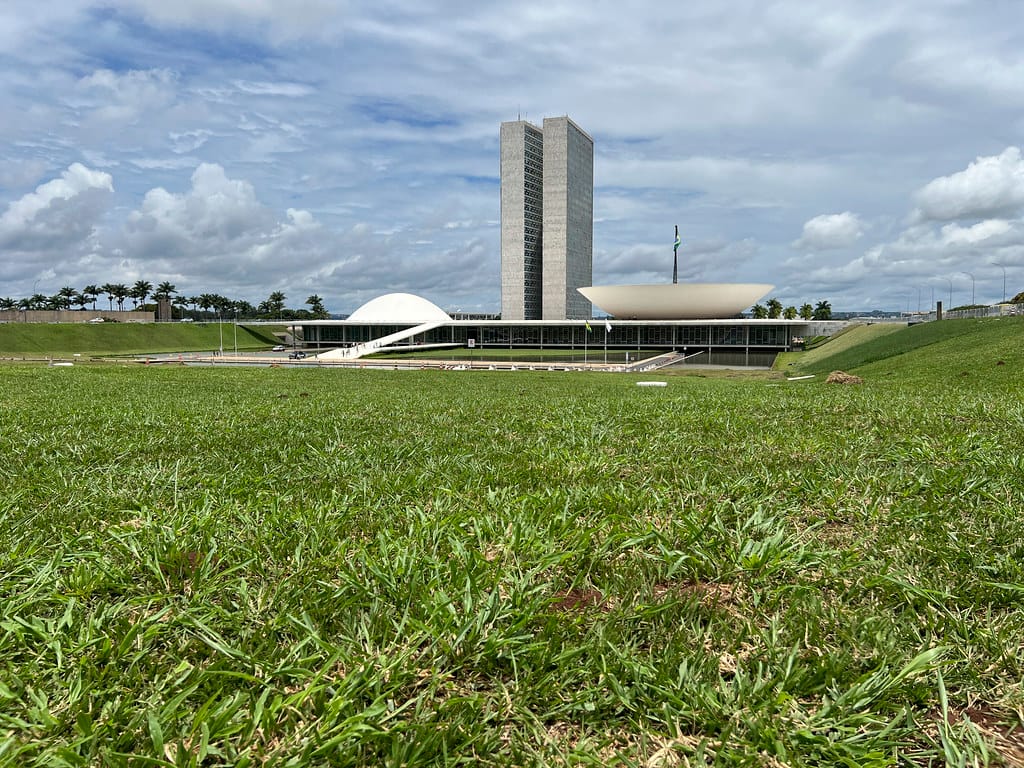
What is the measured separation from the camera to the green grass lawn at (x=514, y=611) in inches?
67.4

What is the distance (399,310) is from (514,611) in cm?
A: 9636

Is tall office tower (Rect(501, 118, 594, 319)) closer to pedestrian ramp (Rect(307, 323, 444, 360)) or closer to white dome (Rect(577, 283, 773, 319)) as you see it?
white dome (Rect(577, 283, 773, 319))

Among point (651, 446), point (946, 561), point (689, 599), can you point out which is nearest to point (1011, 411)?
point (651, 446)

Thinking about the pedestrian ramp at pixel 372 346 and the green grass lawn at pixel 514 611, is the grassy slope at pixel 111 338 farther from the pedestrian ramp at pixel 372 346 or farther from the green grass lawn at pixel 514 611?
the green grass lawn at pixel 514 611

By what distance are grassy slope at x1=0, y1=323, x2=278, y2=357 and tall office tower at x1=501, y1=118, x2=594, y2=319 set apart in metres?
44.4

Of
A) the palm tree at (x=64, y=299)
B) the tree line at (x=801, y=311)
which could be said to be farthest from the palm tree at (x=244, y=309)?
the tree line at (x=801, y=311)

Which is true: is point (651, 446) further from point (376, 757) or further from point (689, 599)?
point (376, 757)

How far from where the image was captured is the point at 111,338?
8031 cm

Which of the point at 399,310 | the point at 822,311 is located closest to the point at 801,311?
the point at 822,311

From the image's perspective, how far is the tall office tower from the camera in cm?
10669

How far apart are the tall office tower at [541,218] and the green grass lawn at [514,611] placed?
10662 cm

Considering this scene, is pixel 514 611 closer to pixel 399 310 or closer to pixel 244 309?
pixel 399 310

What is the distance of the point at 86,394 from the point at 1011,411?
41.9 feet

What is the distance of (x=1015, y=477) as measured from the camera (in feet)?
13.1
